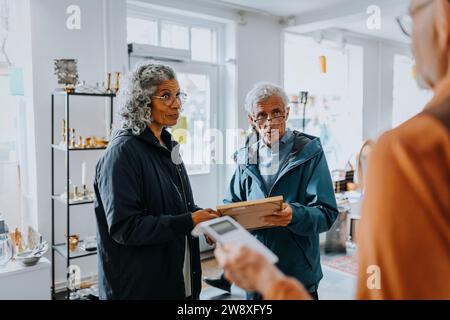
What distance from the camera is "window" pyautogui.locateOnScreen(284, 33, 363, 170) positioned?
16.4ft

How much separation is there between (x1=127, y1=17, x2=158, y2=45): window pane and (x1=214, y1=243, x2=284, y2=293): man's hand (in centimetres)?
325

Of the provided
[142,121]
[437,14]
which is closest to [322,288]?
[142,121]

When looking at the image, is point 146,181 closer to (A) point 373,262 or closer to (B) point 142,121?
(B) point 142,121

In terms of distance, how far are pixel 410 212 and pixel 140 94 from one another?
1.20 metres

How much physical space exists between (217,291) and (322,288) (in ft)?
2.86

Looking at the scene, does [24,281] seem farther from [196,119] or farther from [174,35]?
[174,35]

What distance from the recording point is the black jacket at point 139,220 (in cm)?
135

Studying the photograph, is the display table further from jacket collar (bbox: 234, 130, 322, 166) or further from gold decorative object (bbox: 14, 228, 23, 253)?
jacket collar (bbox: 234, 130, 322, 166)

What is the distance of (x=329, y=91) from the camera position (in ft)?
17.7

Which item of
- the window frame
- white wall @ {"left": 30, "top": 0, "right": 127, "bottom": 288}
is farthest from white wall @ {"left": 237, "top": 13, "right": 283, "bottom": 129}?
white wall @ {"left": 30, "top": 0, "right": 127, "bottom": 288}

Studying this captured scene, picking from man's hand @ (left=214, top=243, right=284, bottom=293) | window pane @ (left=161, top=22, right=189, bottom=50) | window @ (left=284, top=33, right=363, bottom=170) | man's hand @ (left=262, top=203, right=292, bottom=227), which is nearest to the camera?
man's hand @ (left=214, top=243, right=284, bottom=293)

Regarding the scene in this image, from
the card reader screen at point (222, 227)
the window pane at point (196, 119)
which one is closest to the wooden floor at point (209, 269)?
the window pane at point (196, 119)

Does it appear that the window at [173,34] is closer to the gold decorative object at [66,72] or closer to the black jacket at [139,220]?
the gold decorative object at [66,72]

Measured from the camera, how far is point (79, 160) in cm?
316
